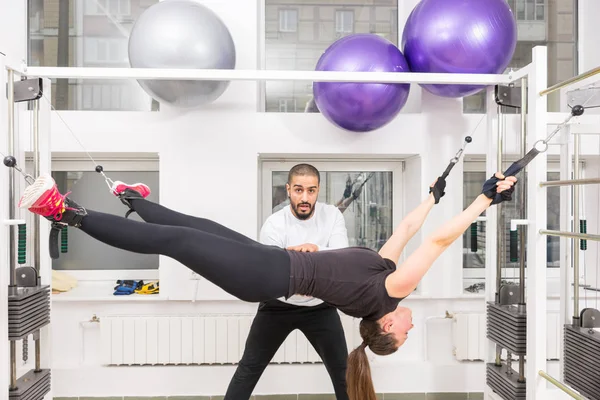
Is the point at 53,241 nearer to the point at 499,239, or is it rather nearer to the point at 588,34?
the point at 499,239

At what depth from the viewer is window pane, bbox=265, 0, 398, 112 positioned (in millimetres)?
3064

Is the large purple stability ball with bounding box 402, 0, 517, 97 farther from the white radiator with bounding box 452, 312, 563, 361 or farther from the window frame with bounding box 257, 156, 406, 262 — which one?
the white radiator with bounding box 452, 312, 563, 361

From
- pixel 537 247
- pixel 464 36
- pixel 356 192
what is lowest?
pixel 537 247

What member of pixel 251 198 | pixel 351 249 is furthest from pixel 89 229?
pixel 251 198

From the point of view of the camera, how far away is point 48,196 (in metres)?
1.57

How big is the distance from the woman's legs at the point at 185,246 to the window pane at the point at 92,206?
1525mm

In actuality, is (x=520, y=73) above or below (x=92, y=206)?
Result: above

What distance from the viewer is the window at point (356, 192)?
3.18 metres

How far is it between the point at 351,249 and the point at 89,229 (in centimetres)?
96

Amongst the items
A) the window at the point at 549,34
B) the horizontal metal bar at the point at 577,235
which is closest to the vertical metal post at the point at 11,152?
the horizontal metal bar at the point at 577,235

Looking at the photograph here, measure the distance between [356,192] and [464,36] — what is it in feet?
4.23

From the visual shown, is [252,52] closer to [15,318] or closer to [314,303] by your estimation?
[314,303]

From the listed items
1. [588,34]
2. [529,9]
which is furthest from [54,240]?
[588,34]

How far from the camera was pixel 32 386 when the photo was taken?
1988 millimetres
